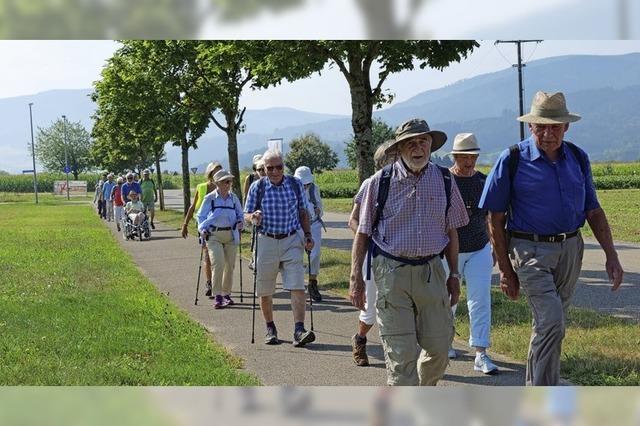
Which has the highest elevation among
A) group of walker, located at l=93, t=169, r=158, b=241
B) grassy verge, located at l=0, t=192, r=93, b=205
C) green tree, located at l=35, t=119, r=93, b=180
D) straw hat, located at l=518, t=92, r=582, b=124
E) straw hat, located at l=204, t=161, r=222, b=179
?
green tree, located at l=35, t=119, r=93, b=180

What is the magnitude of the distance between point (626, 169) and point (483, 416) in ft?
133

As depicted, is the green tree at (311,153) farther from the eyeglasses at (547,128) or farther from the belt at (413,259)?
the belt at (413,259)

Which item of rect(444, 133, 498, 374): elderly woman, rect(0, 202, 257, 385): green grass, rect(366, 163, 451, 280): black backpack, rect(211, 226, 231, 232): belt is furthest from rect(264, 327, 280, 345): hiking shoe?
rect(366, 163, 451, 280): black backpack

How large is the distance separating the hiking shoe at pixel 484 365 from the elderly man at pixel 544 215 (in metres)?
1.45

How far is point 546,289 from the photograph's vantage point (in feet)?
21.4

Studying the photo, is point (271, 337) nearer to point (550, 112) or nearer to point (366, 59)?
point (550, 112)

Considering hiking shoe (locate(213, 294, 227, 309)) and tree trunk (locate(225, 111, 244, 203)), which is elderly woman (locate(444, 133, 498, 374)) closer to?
hiking shoe (locate(213, 294, 227, 309))

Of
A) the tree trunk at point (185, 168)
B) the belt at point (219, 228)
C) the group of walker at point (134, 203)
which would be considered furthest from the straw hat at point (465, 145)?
the tree trunk at point (185, 168)

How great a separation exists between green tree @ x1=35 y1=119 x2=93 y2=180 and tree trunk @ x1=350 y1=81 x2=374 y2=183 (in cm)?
4845

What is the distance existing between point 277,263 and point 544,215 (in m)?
3.81

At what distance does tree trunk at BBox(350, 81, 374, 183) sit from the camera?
15.2m

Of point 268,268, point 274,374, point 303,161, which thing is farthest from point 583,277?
point 303,161

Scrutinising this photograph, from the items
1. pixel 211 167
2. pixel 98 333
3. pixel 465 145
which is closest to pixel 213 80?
pixel 211 167

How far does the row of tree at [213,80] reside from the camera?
50.0 ft
